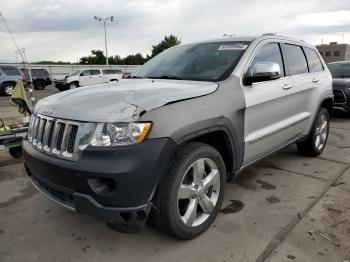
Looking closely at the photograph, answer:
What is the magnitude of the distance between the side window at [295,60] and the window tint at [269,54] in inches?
8.0

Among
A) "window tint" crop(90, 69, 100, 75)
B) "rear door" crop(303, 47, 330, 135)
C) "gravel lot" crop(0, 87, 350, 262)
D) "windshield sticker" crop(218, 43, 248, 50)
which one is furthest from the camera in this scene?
"window tint" crop(90, 69, 100, 75)

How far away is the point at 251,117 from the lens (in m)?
3.03

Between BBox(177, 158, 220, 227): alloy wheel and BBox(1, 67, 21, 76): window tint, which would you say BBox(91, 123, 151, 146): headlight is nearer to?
BBox(177, 158, 220, 227): alloy wheel

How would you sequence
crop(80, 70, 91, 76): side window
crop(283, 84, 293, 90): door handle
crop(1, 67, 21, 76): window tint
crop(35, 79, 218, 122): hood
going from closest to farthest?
Result: crop(35, 79, 218, 122): hood, crop(283, 84, 293, 90): door handle, crop(1, 67, 21, 76): window tint, crop(80, 70, 91, 76): side window

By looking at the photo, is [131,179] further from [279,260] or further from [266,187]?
[266,187]

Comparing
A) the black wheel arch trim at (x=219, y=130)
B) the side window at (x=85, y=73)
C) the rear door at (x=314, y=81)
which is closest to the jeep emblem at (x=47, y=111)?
the black wheel arch trim at (x=219, y=130)

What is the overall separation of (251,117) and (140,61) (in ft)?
242

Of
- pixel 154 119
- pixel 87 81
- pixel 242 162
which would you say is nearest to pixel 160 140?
pixel 154 119

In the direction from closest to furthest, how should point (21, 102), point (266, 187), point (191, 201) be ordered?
1. point (191, 201)
2. point (266, 187)
3. point (21, 102)

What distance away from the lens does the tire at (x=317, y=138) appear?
4525 millimetres

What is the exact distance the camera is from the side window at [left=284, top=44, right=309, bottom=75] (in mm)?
3850

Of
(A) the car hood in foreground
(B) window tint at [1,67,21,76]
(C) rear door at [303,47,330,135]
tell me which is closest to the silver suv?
(C) rear door at [303,47,330,135]

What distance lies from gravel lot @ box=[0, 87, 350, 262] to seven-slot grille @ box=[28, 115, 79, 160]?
0.84m

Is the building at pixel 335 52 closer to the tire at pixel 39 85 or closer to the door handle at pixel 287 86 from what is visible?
the tire at pixel 39 85
